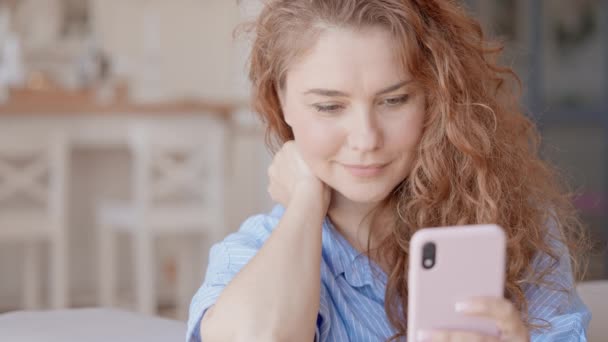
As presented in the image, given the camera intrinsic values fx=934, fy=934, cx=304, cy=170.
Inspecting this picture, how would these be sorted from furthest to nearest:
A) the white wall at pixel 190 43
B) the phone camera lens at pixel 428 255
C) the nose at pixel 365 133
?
the white wall at pixel 190 43
the nose at pixel 365 133
the phone camera lens at pixel 428 255

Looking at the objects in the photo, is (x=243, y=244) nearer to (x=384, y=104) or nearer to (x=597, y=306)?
(x=384, y=104)

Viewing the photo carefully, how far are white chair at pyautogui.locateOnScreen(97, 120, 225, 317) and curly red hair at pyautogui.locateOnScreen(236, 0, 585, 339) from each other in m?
2.43

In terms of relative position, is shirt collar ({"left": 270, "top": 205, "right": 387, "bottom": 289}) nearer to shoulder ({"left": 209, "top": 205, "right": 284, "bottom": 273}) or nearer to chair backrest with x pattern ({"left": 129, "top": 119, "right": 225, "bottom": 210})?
shoulder ({"left": 209, "top": 205, "right": 284, "bottom": 273})

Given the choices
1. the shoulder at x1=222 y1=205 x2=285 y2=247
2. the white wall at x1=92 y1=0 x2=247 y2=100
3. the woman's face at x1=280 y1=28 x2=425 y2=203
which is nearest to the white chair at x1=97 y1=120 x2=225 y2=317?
the white wall at x1=92 y1=0 x2=247 y2=100

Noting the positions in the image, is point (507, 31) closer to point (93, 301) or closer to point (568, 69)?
point (568, 69)

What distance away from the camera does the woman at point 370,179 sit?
113 cm

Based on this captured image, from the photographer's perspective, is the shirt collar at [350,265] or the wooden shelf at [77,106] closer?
the shirt collar at [350,265]

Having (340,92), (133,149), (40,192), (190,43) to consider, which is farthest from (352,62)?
(190,43)

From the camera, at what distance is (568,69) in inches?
178

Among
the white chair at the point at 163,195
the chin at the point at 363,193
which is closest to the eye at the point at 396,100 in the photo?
the chin at the point at 363,193

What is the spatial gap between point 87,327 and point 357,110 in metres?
0.57

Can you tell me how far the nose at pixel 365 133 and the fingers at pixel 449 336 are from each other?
0.26 m

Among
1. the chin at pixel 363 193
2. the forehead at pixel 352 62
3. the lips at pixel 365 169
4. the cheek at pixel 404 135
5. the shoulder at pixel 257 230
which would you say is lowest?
the shoulder at pixel 257 230

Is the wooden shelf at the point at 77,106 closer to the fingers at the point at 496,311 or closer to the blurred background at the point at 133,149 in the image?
the blurred background at the point at 133,149
